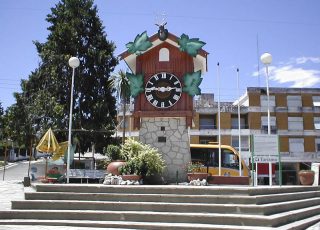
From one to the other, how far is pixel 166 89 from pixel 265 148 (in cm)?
490

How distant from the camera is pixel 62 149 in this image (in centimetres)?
2269

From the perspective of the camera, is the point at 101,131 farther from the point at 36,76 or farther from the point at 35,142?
the point at 36,76

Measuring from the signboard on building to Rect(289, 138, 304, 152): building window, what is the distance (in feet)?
122

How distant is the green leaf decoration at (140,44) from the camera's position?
16.2m

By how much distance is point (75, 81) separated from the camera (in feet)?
105

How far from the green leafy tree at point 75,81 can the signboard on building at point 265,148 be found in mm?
18868

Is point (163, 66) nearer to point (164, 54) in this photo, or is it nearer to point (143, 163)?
point (164, 54)

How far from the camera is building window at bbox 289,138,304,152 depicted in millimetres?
48500

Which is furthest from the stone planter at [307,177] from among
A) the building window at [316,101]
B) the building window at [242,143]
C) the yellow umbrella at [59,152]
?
the building window at [316,101]

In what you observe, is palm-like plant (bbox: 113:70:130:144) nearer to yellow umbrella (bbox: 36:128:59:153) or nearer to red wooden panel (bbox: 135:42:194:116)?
yellow umbrella (bbox: 36:128:59:153)

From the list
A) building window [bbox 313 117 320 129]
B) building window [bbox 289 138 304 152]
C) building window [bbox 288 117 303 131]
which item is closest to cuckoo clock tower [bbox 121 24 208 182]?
building window [bbox 289 138 304 152]

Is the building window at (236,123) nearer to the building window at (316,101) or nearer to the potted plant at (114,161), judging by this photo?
the building window at (316,101)

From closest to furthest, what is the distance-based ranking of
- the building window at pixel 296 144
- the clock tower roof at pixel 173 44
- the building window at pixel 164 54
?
the clock tower roof at pixel 173 44
the building window at pixel 164 54
the building window at pixel 296 144

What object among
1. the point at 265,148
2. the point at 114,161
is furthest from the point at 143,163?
the point at 265,148
